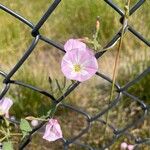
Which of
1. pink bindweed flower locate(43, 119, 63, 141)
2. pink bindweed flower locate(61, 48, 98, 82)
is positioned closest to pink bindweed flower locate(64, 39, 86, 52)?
pink bindweed flower locate(61, 48, 98, 82)

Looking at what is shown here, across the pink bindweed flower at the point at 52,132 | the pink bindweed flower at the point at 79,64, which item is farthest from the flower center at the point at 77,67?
the pink bindweed flower at the point at 52,132

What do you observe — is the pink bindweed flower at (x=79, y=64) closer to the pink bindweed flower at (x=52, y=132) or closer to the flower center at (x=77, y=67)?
the flower center at (x=77, y=67)

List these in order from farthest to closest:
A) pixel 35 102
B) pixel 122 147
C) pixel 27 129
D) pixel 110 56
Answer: pixel 110 56
pixel 35 102
pixel 122 147
pixel 27 129

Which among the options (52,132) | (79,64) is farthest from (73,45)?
(52,132)

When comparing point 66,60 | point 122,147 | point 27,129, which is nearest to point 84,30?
point 122,147

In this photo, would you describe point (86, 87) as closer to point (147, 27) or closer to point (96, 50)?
point (147, 27)
